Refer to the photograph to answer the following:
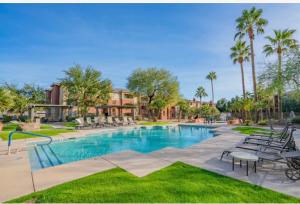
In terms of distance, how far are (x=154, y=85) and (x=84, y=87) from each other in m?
12.4

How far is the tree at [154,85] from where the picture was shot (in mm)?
31078

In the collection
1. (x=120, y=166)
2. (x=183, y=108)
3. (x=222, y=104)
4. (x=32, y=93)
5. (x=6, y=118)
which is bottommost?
(x=120, y=166)

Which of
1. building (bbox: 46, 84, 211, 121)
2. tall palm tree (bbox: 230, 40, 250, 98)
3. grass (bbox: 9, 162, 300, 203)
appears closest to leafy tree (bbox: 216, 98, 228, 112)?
building (bbox: 46, 84, 211, 121)

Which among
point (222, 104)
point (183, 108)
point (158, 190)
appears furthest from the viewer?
point (222, 104)

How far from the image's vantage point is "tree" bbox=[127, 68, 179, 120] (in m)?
31.1

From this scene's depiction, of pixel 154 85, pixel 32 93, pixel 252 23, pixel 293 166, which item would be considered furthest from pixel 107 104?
pixel 293 166

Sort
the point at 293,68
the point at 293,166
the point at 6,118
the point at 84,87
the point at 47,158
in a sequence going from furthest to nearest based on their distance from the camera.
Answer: the point at 6,118 → the point at 84,87 → the point at 293,68 → the point at 47,158 → the point at 293,166

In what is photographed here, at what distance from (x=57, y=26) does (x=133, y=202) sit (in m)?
11.9

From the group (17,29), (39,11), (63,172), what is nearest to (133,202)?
(63,172)

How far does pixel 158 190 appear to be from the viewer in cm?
352

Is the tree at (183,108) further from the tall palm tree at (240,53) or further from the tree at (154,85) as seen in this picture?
the tall palm tree at (240,53)

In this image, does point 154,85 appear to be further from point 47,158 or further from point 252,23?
point 47,158

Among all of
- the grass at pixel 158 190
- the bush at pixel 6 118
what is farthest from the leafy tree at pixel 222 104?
the bush at pixel 6 118

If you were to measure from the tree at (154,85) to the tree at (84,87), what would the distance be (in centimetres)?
691
